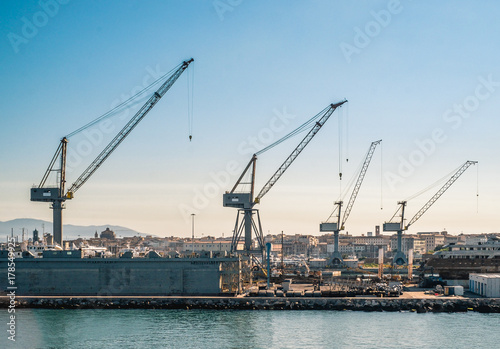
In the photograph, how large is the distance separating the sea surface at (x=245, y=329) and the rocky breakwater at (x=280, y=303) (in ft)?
3.77

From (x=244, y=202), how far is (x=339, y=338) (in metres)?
37.4

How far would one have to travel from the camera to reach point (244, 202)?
239 ft

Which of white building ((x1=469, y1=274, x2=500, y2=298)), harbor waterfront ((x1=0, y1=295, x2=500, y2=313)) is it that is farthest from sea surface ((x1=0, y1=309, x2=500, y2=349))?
white building ((x1=469, y1=274, x2=500, y2=298))

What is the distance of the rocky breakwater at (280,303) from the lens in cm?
4666

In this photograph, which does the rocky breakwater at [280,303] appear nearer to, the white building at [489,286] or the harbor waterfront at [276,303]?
the harbor waterfront at [276,303]

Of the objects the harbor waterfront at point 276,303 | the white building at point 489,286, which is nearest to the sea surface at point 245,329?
the harbor waterfront at point 276,303

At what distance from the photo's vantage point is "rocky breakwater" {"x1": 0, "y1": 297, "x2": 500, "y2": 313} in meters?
46.7

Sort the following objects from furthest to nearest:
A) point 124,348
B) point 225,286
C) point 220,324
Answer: point 225,286 → point 220,324 → point 124,348

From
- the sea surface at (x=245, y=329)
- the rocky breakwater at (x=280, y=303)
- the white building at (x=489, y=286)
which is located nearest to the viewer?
the sea surface at (x=245, y=329)

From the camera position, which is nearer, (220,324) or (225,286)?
(220,324)

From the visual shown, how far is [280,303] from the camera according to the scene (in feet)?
155

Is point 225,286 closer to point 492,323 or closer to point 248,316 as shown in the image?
point 248,316

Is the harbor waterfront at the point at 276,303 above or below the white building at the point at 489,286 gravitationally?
below

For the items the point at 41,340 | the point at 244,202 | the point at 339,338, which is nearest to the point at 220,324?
the point at 339,338
